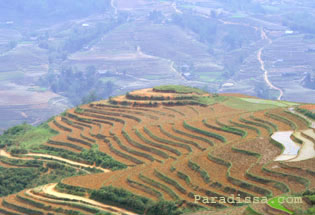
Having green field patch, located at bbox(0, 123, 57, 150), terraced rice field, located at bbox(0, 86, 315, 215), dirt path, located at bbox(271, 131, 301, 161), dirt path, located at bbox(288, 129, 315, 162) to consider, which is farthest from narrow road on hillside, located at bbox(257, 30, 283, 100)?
dirt path, located at bbox(288, 129, 315, 162)

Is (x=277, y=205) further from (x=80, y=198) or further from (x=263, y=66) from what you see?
(x=263, y=66)

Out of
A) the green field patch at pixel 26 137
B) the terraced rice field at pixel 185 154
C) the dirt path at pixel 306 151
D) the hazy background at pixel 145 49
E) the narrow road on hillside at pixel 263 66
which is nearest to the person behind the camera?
the terraced rice field at pixel 185 154

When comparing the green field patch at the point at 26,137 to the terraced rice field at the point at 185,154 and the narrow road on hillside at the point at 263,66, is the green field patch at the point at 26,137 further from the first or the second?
the narrow road on hillside at the point at 263,66

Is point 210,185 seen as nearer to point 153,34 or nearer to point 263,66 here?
point 263,66

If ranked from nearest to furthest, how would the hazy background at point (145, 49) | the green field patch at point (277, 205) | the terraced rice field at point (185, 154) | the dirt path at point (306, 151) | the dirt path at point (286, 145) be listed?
the green field patch at point (277, 205) < the terraced rice field at point (185, 154) < the dirt path at point (306, 151) < the dirt path at point (286, 145) < the hazy background at point (145, 49)

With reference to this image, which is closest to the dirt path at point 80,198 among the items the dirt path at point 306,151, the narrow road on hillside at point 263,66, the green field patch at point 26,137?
the dirt path at point 306,151

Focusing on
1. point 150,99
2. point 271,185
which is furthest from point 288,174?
point 150,99

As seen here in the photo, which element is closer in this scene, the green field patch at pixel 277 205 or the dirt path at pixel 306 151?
the green field patch at pixel 277 205
